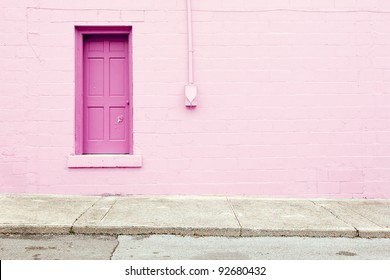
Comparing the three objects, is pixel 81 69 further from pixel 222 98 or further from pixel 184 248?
pixel 184 248

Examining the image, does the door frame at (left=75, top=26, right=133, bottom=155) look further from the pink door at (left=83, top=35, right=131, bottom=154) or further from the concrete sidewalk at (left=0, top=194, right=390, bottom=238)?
the concrete sidewalk at (left=0, top=194, right=390, bottom=238)

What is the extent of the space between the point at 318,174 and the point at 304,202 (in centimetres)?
67

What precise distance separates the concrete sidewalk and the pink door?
1046 millimetres

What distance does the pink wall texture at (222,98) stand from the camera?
25.9ft

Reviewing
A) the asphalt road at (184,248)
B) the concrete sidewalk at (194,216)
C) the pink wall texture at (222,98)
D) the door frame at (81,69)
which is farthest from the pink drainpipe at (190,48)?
the asphalt road at (184,248)

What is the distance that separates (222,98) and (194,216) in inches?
96.3

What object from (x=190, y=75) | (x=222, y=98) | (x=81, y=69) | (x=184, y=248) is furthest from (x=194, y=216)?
(x=81, y=69)

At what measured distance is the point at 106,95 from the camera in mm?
8234

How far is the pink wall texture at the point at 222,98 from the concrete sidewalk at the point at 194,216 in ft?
1.25

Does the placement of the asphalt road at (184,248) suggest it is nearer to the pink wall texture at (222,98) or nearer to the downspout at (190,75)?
the pink wall texture at (222,98)

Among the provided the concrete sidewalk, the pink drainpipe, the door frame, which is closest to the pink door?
the door frame

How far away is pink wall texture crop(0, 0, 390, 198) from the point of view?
7.90 m

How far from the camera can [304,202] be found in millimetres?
7688

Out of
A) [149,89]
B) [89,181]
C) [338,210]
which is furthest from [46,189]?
[338,210]
